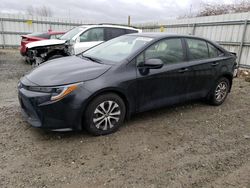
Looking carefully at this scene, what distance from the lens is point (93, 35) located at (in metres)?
7.73

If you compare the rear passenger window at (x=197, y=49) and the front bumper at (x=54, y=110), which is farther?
the rear passenger window at (x=197, y=49)

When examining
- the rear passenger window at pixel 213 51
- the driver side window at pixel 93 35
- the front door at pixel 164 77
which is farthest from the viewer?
the driver side window at pixel 93 35

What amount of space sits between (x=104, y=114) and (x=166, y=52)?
5.34 ft

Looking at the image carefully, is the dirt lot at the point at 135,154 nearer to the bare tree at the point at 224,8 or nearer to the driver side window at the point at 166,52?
the driver side window at the point at 166,52

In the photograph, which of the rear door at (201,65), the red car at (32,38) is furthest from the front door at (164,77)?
the red car at (32,38)

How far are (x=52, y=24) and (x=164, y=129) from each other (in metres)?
14.3

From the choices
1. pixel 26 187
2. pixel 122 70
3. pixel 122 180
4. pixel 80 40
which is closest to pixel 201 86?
pixel 122 70

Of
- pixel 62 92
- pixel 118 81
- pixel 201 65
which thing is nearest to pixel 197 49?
pixel 201 65

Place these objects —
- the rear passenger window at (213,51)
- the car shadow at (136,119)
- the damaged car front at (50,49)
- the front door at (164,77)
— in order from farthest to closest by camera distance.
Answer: the damaged car front at (50,49) < the rear passenger window at (213,51) < the front door at (164,77) < the car shadow at (136,119)

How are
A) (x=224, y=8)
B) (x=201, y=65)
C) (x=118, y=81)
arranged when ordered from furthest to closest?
(x=224, y=8), (x=201, y=65), (x=118, y=81)

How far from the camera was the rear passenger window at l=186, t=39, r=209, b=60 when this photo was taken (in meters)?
4.17

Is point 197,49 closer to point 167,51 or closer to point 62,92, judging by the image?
point 167,51

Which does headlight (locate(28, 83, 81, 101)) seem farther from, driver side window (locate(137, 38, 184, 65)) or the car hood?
driver side window (locate(137, 38, 184, 65))

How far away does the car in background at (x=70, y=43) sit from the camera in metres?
7.04
